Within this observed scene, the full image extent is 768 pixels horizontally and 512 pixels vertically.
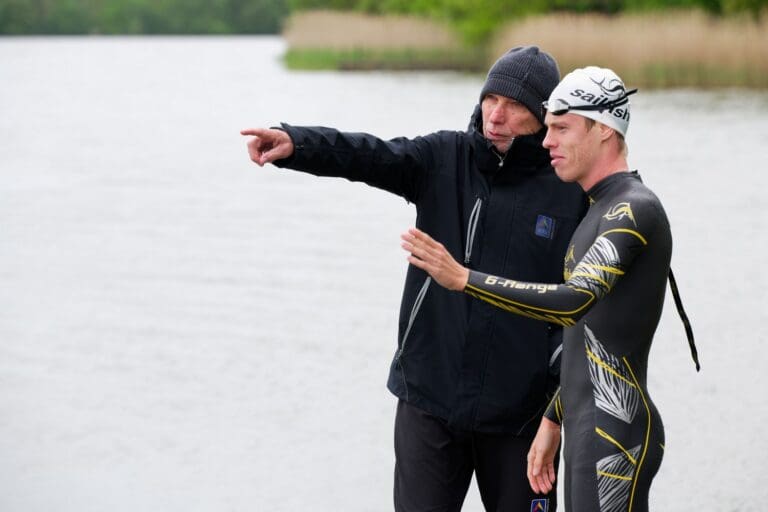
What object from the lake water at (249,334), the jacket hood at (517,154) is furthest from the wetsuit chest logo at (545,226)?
the lake water at (249,334)

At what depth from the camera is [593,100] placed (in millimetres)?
3396

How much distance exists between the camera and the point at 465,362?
3.91 m

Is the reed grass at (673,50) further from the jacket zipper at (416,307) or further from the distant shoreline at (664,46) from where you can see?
the jacket zipper at (416,307)

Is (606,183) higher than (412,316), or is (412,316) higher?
(606,183)

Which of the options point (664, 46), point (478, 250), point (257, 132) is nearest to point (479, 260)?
point (478, 250)

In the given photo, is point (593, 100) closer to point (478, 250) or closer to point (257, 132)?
point (478, 250)

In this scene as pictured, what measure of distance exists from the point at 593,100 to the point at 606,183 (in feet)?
0.73

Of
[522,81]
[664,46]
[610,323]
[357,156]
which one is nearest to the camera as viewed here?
[610,323]

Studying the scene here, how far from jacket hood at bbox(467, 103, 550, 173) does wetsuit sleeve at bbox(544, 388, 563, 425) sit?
702 millimetres

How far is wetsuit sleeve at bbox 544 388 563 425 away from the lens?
364 centimetres

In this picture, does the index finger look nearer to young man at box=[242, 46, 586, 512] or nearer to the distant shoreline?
young man at box=[242, 46, 586, 512]

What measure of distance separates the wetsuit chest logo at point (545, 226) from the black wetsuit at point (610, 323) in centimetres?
36

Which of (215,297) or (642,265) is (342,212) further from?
(642,265)

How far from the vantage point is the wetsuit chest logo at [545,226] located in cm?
387
